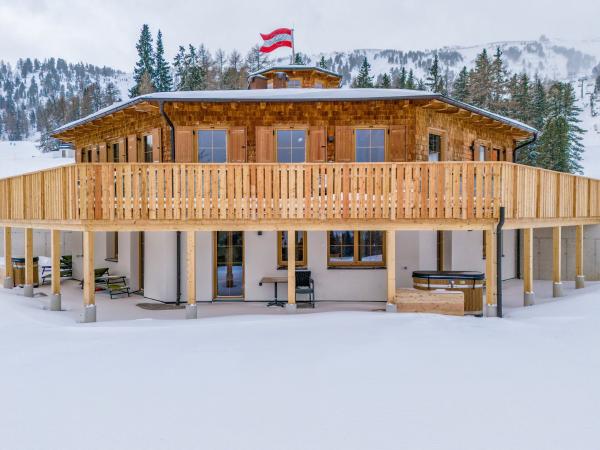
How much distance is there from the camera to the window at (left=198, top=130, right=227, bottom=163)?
14.0 metres

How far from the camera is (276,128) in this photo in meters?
13.9

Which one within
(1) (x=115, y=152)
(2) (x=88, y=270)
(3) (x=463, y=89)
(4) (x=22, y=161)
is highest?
(3) (x=463, y=89)

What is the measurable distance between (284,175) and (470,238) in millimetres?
7209

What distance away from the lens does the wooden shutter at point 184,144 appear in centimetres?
1380

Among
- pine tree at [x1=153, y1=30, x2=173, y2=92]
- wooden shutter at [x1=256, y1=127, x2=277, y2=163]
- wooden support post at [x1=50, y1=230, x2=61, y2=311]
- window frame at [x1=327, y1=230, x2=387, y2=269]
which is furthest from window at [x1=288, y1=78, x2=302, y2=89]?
pine tree at [x1=153, y1=30, x2=173, y2=92]

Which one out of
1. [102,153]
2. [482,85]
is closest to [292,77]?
[102,153]

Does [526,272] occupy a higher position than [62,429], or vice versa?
[526,272]

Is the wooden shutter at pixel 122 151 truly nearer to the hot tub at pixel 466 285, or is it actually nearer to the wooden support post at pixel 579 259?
the hot tub at pixel 466 285

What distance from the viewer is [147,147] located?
1514 centimetres

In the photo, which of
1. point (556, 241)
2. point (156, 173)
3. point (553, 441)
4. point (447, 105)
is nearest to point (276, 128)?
point (156, 173)

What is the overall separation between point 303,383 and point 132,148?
11.3 m

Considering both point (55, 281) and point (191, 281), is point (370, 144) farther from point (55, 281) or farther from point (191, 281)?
point (55, 281)

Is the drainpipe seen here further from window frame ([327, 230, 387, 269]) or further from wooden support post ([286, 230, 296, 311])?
wooden support post ([286, 230, 296, 311])

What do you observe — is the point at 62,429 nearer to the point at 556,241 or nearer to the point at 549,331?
the point at 549,331
